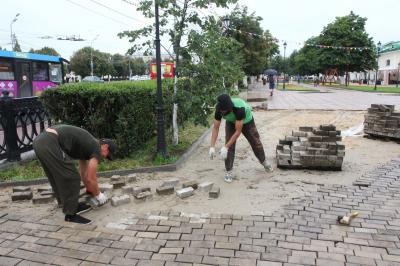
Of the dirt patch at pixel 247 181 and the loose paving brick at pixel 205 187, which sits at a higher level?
the loose paving brick at pixel 205 187

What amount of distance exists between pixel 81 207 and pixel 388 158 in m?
5.97

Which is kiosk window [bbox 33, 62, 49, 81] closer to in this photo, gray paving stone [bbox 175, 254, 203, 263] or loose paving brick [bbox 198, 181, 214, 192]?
loose paving brick [bbox 198, 181, 214, 192]

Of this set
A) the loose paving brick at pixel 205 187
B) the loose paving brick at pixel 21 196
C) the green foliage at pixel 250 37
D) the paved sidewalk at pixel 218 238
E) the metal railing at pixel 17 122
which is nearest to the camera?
the paved sidewalk at pixel 218 238

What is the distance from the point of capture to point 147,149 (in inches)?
313

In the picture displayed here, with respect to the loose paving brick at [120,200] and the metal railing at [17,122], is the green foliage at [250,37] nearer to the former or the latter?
the metal railing at [17,122]

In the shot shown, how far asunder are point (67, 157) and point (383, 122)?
7.63 m

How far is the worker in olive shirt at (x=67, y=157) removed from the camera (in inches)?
174

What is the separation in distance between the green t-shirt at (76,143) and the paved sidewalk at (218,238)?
0.83 meters

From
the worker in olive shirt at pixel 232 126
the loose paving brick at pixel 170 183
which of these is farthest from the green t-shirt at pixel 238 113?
the loose paving brick at pixel 170 183

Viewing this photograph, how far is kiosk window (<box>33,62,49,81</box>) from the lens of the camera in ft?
65.9

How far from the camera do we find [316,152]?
6.64 metres

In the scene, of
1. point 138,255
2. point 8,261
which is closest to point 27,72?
point 8,261

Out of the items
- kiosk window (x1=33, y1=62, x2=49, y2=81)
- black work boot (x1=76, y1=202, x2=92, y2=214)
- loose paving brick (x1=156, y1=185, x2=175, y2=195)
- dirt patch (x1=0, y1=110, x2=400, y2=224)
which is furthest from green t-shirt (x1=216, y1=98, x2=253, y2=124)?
kiosk window (x1=33, y1=62, x2=49, y2=81)

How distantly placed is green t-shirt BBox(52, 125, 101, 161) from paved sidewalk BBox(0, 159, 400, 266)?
83cm
